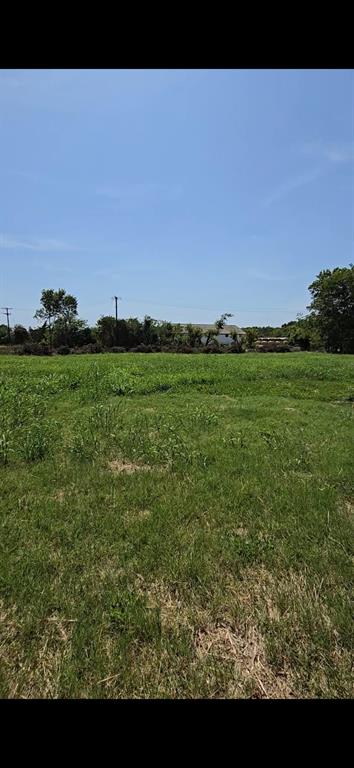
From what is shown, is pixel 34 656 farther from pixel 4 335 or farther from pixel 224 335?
→ pixel 224 335

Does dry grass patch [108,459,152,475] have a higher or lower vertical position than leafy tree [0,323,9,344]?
lower

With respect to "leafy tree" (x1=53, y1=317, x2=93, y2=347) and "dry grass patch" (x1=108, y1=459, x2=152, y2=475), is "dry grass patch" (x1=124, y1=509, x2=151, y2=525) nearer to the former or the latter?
"dry grass patch" (x1=108, y1=459, x2=152, y2=475)

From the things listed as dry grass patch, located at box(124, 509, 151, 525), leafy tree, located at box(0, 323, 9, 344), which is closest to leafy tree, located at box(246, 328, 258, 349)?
leafy tree, located at box(0, 323, 9, 344)

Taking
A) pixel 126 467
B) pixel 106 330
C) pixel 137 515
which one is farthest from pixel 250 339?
pixel 137 515

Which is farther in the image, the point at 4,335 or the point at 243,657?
the point at 4,335

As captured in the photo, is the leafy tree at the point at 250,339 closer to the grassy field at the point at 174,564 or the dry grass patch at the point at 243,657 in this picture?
the grassy field at the point at 174,564

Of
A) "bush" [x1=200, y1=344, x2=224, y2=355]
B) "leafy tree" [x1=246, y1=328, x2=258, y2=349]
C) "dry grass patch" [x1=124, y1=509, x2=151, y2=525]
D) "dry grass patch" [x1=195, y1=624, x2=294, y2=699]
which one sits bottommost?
"dry grass patch" [x1=195, y1=624, x2=294, y2=699]

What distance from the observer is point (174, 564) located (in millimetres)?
2498

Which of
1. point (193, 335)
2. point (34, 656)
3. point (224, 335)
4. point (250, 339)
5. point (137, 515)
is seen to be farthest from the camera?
point (224, 335)

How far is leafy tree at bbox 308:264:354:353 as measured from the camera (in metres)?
38.3

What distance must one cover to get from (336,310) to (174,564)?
41432 millimetres

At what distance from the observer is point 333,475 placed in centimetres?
425

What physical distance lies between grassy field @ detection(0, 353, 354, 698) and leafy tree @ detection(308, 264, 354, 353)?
120 feet
